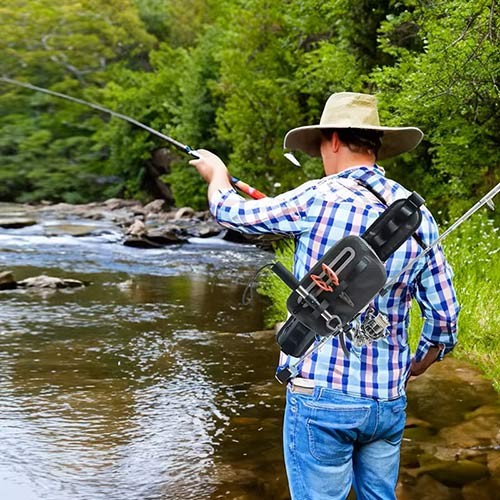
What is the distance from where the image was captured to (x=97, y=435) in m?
5.16

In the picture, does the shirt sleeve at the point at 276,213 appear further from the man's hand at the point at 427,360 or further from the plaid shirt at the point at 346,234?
the man's hand at the point at 427,360

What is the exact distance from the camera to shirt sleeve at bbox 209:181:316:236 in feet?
7.52

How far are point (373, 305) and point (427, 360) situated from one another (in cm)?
47

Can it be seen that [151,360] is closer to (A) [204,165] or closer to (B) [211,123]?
(A) [204,165]

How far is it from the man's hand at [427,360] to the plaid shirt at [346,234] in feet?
0.92

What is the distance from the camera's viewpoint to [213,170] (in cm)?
255

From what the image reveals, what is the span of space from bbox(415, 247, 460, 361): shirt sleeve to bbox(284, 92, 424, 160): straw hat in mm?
409

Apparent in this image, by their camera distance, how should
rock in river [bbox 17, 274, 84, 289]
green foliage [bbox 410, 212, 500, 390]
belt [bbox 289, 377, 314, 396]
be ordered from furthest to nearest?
rock in river [bbox 17, 274, 84, 289], green foliage [bbox 410, 212, 500, 390], belt [bbox 289, 377, 314, 396]

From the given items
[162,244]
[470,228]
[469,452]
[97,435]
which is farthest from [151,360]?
[162,244]

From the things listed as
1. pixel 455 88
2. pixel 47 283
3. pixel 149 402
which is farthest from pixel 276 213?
pixel 47 283

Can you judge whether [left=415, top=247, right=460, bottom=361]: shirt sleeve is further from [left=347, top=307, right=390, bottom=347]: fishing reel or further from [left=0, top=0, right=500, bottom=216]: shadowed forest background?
[left=0, top=0, right=500, bottom=216]: shadowed forest background

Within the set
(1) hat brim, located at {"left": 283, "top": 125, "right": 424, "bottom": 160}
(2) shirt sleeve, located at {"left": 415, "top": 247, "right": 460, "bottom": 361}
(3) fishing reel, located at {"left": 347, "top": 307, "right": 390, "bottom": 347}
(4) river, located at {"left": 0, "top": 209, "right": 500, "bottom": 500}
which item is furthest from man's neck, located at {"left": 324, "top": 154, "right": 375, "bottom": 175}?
(4) river, located at {"left": 0, "top": 209, "right": 500, "bottom": 500}

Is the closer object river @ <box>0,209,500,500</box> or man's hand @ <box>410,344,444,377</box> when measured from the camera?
man's hand @ <box>410,344,444,377</box>

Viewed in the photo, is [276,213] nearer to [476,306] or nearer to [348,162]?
[348,162]
